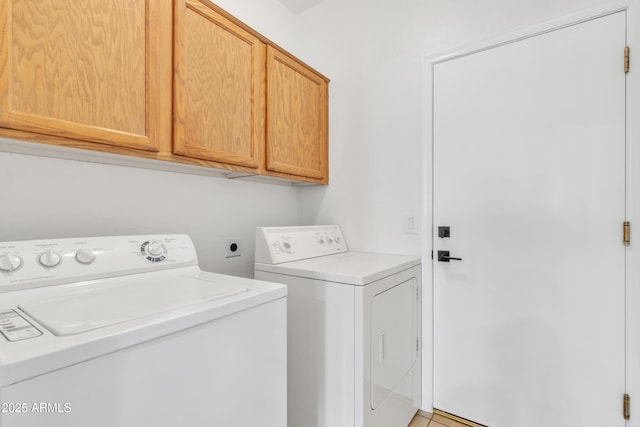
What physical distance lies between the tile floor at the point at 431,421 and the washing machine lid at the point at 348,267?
0.88 metres

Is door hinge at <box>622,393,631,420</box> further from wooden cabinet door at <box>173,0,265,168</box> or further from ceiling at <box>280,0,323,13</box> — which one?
ceiling at <box>280,0,323,13</box>

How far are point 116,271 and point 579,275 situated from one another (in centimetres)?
200

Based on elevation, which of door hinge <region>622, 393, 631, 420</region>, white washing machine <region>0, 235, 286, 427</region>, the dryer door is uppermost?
white washing machine <region>0, 235, 286, 427</region>

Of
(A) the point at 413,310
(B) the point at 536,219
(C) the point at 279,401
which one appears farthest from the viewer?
(A) the point at 413,310

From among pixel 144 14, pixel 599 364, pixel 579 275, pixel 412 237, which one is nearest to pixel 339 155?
pixel 412 237

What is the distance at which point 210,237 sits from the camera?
1743 millimetres

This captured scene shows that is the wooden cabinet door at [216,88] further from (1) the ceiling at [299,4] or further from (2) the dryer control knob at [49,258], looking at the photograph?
(1) the ceiling at [299,4]

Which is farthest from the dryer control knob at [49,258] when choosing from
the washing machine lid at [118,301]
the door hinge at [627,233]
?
the door hinge at [627,233]

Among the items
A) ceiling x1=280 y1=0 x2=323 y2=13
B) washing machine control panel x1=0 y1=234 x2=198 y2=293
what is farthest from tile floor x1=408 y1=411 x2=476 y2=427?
ceiling x1=280 y1=0 x2=323 y2=13

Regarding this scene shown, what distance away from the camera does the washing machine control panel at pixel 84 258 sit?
94cm

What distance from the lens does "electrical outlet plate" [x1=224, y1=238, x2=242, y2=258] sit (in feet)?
5.99

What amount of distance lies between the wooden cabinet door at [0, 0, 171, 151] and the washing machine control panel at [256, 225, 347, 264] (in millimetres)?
684

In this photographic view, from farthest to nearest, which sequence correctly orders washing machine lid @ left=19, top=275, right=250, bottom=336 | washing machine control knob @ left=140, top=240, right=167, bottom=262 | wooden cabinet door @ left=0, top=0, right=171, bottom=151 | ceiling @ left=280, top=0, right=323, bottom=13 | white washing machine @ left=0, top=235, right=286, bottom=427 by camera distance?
ceiling @ left=280, top=0, right=323, bottom=13
washing machine control knob @ left=140, top=240, right=167, bottom=262
wooden cabinet door @ left=0, top=0, right=171, bottom=151
washing machine lid @ left=19, top=275, right=250, bottom=336
white washing machine @ left=0, top=235, right=286, bottom=427

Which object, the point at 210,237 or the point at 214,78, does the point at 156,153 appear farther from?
the point at 210,237
